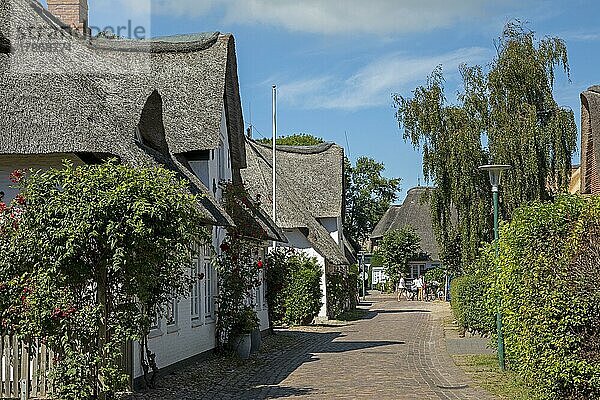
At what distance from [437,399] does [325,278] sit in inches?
1045

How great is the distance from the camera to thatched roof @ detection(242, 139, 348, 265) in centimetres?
3962

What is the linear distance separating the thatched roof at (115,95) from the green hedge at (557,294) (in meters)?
7.07

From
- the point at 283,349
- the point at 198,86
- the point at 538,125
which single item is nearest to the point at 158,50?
the point at 198,86

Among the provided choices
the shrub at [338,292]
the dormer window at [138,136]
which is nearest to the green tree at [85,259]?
the dormer window at [138,136]

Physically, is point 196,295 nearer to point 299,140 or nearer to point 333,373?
point 333,373

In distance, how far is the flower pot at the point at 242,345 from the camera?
2214 centimetres

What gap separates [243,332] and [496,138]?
1516cm

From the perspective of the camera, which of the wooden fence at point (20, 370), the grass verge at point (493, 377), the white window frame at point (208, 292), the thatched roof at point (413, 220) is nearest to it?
the wooden fence at point (20, 370)

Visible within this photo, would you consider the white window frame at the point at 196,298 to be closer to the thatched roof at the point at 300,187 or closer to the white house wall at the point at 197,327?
the white house wall at the point at 197,327

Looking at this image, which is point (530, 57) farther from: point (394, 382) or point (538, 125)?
point (394, 382)

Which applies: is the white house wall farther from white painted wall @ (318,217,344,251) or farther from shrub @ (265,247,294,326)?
white painted wall @ (318,217,344,251)

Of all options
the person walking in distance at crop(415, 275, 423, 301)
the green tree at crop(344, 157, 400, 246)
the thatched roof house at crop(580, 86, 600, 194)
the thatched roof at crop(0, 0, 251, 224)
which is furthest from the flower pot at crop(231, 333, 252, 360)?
the green tree at crop(344, 157, 400, 246)

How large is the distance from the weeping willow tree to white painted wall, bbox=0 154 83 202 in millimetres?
20609

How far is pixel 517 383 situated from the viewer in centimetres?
1537
